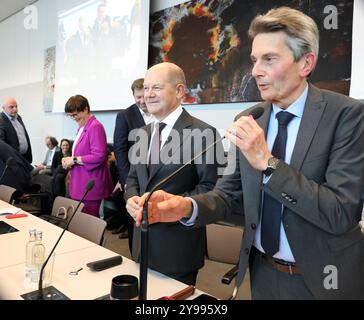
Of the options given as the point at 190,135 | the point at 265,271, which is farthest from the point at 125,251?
the point at 265,271

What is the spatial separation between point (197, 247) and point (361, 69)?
1.85 m

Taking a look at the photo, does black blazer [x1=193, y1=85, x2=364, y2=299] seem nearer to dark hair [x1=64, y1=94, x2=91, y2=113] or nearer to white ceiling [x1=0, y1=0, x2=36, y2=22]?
dark hair [x1=64, y1=94, x2=91, y2=113]

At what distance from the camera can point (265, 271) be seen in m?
1.15

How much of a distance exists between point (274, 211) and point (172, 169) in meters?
0.65

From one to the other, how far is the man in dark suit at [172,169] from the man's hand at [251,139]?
651 mm

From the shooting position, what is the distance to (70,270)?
138cm

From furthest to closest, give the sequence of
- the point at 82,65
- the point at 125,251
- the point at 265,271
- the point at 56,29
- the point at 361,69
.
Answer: the point at 56,29 → the point at 82,65 → the point at 125,251 → the point at 361,69 → the point at 265,271

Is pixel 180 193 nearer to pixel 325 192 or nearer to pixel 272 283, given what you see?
pixel 272 283

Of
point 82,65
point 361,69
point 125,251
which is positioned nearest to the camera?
point 361,69

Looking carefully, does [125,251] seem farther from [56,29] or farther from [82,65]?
[56,29]

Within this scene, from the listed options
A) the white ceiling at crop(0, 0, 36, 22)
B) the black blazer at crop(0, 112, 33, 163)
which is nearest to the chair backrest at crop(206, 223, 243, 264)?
the black blazer at crop(0, 112, 33, 163)

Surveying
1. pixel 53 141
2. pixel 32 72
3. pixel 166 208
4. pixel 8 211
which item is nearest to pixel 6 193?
pixel 8 211

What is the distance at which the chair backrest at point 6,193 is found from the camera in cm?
300

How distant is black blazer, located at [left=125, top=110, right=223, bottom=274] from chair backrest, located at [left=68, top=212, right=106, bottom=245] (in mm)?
343
